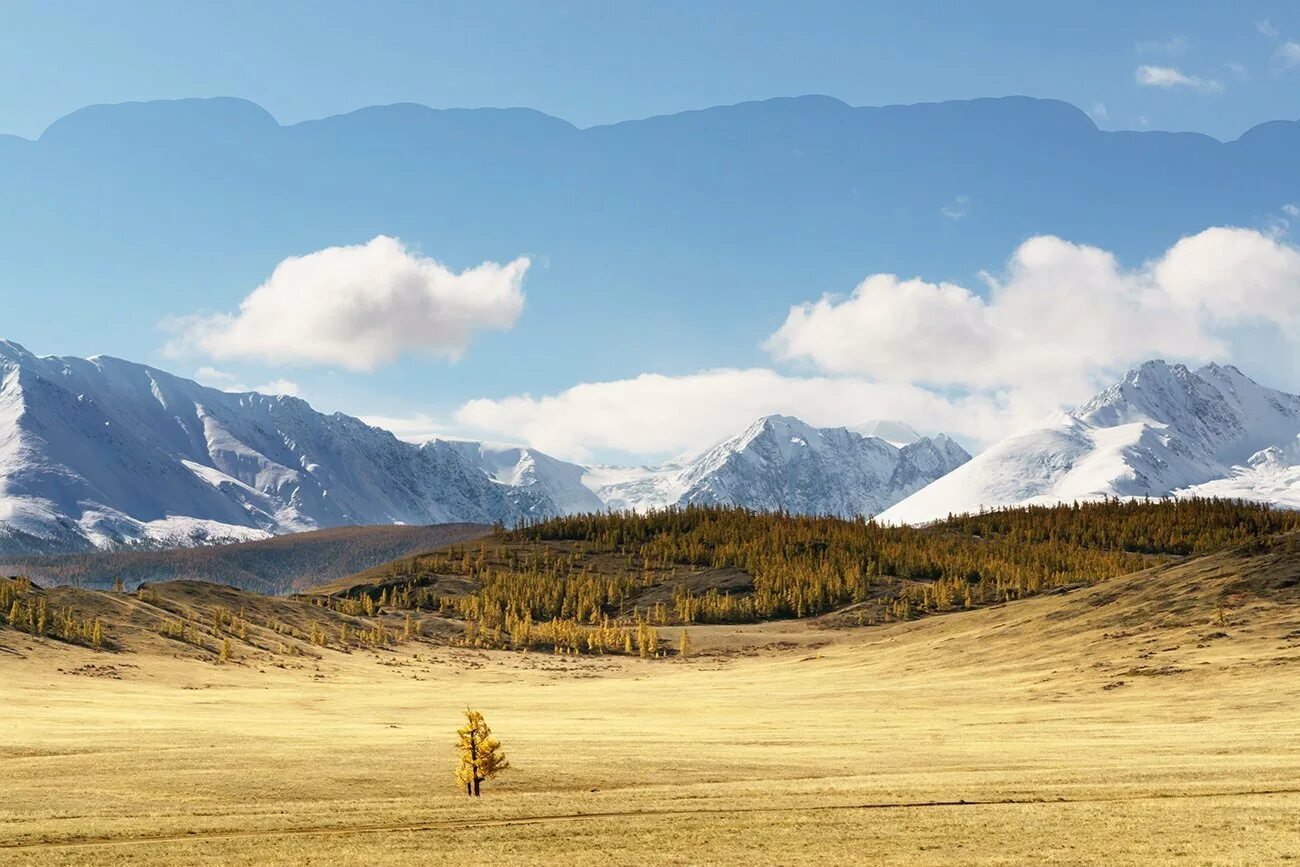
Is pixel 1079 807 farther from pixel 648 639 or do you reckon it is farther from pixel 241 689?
pixel 648 639

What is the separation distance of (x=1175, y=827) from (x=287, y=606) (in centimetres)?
17123

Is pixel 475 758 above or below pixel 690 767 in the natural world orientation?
above

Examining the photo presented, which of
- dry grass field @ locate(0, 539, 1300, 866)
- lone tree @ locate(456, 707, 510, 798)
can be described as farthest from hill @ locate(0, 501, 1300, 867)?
lone tree @ locate(456, 707, 510, 798)

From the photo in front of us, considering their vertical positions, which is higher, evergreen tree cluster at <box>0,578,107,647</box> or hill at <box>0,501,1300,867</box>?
evergreen tree cluster at <box>0,578,107,647</box>

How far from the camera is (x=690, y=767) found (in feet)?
170

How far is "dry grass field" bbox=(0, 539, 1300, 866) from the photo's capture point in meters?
36.5

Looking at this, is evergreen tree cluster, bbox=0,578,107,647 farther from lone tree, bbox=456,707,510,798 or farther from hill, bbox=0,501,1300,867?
lone tree, bbox=456,707,510,798

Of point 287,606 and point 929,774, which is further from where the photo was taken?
point 287,606

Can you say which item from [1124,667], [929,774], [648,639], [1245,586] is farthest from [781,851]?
[648,639]

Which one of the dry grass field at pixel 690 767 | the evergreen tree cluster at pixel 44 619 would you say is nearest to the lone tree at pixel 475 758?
the dry grass field at pixel 690 767

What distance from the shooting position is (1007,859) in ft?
113

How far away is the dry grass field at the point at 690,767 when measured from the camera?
120 ft

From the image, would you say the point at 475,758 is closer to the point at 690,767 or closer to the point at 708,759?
the point at 690,767

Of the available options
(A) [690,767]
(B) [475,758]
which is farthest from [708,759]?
(B) [475,758]
